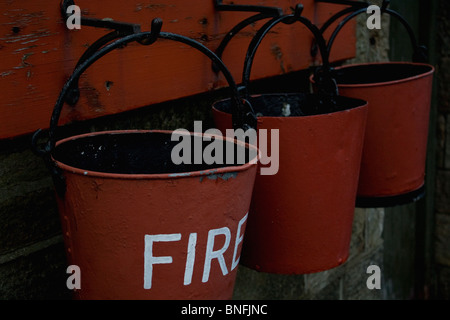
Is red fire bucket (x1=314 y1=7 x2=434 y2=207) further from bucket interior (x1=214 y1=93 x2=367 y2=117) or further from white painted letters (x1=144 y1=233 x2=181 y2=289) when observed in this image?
white painted letters (x1=144 y1=233 x2=181 y2=289)

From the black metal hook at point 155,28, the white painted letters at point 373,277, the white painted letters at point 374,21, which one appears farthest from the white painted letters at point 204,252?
the white painted letters at point 373,277

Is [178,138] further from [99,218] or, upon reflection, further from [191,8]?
[191,8]

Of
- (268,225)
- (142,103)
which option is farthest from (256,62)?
(268,225)

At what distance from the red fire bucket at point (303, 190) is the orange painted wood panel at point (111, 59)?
0.49ft

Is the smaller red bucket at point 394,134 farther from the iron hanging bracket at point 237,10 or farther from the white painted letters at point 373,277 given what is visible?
the white painted letters at point 373,277

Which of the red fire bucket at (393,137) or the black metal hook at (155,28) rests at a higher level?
the black metal hook at (155,28)

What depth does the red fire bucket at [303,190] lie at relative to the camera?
102cm

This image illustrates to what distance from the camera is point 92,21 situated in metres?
0.97

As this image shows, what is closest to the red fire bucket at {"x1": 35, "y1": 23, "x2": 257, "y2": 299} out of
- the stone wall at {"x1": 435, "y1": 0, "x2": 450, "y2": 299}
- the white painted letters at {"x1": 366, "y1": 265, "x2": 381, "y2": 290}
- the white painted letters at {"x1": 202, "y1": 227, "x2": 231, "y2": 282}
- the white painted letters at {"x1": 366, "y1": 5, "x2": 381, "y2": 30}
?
the white painted letters at {"x1": 202, "y1": 227, "x2": 231, "y2": 282}

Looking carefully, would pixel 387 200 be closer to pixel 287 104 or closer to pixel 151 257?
pixel 287 104

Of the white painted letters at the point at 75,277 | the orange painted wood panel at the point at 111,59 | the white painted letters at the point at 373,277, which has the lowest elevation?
the white painted letters at the point at 373,277

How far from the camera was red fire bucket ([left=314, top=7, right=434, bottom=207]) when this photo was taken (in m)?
1.27

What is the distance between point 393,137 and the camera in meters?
1.30

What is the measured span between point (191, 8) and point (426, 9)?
1.62 meters
